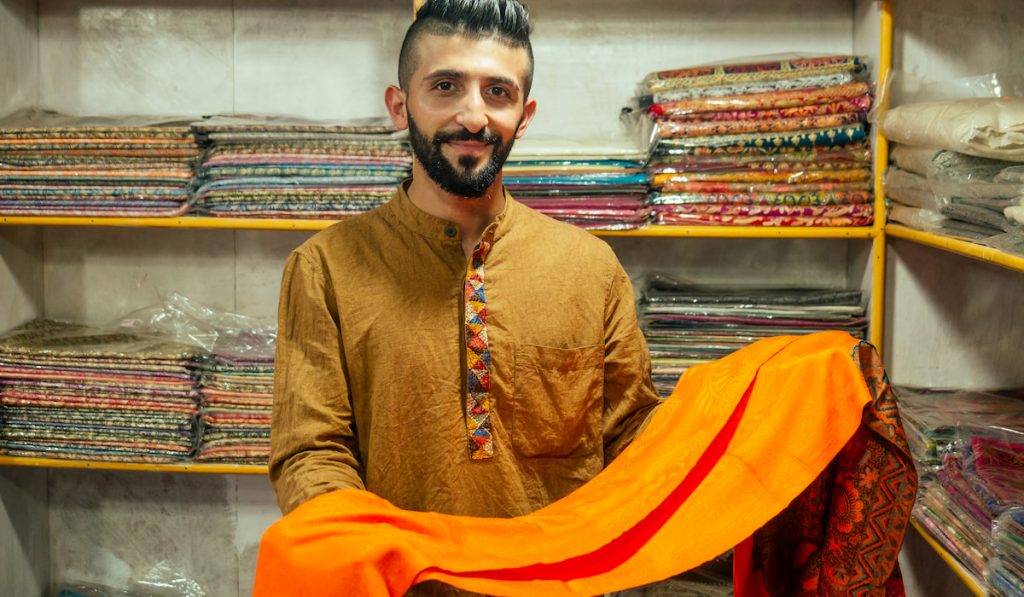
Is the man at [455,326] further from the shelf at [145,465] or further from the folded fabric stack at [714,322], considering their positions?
the shelf at [145,465]

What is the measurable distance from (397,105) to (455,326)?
39 cm

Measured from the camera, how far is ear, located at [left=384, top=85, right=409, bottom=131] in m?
1.69

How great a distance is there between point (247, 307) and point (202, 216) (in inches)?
14.6

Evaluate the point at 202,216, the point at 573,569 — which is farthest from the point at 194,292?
the point at 573,569

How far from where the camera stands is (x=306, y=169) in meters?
2.46

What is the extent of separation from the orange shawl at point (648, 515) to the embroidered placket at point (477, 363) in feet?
0.71

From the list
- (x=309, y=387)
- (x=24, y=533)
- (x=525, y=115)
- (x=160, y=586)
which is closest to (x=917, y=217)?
(x=525, y=115)

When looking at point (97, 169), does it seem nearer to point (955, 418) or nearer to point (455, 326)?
point (455, 326)

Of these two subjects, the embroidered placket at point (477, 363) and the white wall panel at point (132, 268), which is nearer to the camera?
the embroidered placket at point (477, 363)

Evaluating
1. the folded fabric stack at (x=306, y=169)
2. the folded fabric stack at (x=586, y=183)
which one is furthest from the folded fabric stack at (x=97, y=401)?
the folded fabric stack at (x=586, y=183)

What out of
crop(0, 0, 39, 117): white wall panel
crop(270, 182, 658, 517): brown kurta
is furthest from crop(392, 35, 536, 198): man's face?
crop(0, 0, 39, 117): white wall panel

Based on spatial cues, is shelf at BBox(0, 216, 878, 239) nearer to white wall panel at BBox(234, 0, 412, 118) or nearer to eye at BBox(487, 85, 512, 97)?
white wall panel at BBox(234, 0, 412, 118)

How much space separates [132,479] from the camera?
9.44ft

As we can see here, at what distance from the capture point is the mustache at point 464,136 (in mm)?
1581
